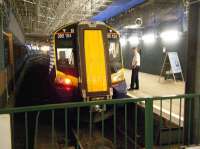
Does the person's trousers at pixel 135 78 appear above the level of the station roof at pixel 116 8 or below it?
below

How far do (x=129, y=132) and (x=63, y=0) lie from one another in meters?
8.36

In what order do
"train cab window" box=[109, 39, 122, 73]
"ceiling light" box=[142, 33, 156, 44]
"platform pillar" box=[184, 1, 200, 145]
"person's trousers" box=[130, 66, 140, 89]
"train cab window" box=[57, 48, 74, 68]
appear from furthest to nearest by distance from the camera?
"ceiling light" box=[142, 33, 156, 44] → "person's trousers" box=[130, 66, 140, 89] → "train cab window" box=[109, 39, 122, 73] → "train cab window" box=[57, 48, 74, 68] → "platform pillar" box=[184, 1, 200, 145]

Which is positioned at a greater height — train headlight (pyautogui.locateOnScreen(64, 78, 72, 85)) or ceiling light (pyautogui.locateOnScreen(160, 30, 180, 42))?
ceiling light (pyautogui.locateOnScreen(160, 30, 180, 42))

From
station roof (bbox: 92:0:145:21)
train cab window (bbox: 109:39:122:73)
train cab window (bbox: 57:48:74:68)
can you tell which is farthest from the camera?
station roof (bbox: 92:0:145:21)

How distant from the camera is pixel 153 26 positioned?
15805mm

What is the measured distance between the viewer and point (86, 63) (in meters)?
7.21

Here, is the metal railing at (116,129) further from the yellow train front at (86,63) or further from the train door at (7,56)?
the train door at (7,56)

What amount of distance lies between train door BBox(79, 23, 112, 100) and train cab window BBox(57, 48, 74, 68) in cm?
55

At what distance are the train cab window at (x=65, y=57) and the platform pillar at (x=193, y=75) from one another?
12.2ft

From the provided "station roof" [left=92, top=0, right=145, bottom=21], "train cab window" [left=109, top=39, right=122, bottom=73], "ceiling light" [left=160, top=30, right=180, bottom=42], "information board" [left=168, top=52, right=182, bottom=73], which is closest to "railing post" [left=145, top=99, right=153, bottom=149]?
"train cab window" [left=109, top=39, right=122, bottom=73]

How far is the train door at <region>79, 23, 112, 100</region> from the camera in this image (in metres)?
7.01

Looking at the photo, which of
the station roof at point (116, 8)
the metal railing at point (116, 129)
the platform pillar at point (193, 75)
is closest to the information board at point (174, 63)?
the station roof at point (116, 8)

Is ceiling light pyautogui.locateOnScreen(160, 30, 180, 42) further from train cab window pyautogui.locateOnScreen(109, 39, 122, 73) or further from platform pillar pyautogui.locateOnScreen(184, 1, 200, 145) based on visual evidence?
platform pillar pyautogui.locateOnScreen(184, 1, 200, 145)

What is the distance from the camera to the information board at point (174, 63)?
41.1 ft
